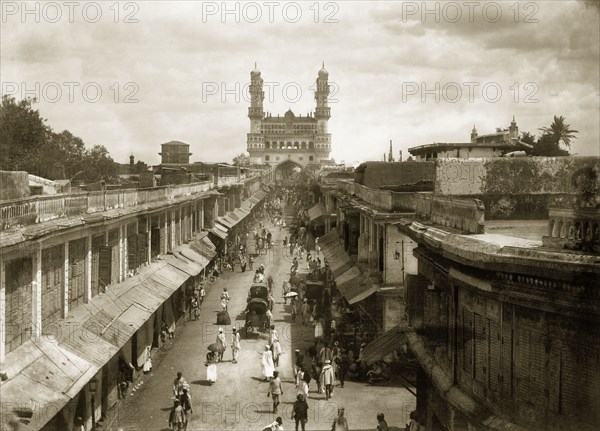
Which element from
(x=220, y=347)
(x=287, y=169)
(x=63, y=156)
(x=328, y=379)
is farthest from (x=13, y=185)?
(x=287, y=169)

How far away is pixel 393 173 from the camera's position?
96.4ft

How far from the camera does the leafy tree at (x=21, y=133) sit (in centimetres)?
4484

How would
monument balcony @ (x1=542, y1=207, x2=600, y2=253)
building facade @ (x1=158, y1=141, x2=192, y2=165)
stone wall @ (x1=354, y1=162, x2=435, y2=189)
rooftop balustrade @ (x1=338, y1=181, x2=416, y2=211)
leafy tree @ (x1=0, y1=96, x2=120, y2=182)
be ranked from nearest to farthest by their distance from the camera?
monument balcony @ (x1=542, y1=207, x2=600, y2=253) → rooftop balustrade @ (x1=338, y1=181, x2=416, y2=211) → stone wall @ (x1=354, y1=162, x2=435, y2=189) → leafy tree @ (x1=0, y1=96, x2=120, y2=182) → building facade @ (x1=158, y1=141, x2=192, y2=165)

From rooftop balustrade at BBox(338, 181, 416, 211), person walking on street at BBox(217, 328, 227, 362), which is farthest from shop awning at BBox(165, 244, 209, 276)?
rooftop balustrade at BBox(338, 181, 416, 211)

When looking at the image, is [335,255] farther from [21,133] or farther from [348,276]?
[21,133]

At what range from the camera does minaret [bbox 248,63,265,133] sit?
174 metres

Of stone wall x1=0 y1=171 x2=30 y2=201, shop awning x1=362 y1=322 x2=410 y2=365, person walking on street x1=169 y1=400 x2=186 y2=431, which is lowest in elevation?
person walking on street x1=169 y1=400 x2=186 y2=431

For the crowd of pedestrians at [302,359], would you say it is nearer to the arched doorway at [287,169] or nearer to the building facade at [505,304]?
the building facade at [505,304]

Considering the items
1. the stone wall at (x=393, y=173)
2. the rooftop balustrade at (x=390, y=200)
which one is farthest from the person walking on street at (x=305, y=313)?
the rooftop balustrade at (x=390, y=200)

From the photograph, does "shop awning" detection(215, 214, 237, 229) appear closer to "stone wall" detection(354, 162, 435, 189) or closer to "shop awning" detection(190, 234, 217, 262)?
"shop awning" detection(190, 234, 217, 262)

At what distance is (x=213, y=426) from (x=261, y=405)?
2003 mm

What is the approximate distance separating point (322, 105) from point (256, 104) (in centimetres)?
1593

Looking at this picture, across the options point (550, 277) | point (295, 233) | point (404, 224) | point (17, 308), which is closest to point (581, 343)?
point (550, 277)

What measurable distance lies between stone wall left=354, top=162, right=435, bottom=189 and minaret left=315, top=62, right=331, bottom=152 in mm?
141531
